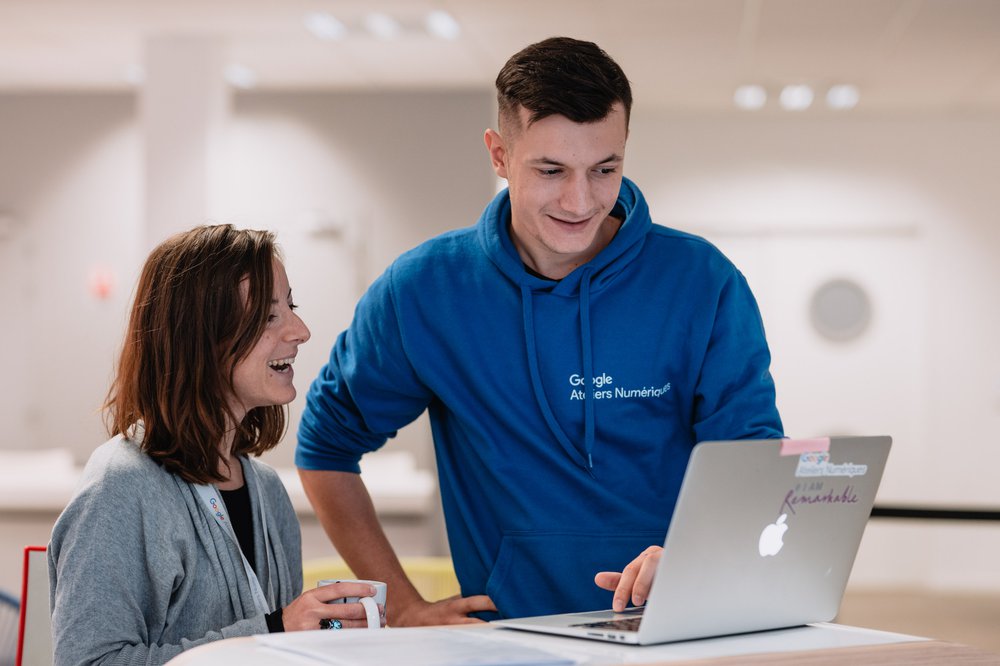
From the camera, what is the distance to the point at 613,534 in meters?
1.69

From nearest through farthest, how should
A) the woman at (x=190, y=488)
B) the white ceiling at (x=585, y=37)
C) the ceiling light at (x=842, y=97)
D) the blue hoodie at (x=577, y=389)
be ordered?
the woman at (x=190, y=488)
the blue hoodie at (x=577, y=389)
the white ceiling at (x=585, y=37)
the ceiling light at (x=842, y=97)

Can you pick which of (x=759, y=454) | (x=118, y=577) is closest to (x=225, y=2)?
(x=118, y=577)

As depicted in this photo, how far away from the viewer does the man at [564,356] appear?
64.3 inches

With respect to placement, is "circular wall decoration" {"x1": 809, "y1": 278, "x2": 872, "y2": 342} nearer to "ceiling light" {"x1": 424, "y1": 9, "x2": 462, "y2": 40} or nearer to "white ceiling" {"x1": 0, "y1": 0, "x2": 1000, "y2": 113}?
"white ceiling" {"x1": 0, "y1": 0, "x2": 1000, "y2": 113}

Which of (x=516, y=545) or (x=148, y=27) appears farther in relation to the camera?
(x=148, y=27)

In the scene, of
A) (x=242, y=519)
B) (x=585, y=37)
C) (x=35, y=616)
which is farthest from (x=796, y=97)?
(x=35, y=616)

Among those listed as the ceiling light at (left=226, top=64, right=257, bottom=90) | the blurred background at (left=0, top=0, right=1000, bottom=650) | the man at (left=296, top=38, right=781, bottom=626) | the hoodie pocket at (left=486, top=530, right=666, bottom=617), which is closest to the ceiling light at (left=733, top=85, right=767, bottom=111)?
the blurred background at (left=0, top=0, right=1000, bottom=650)

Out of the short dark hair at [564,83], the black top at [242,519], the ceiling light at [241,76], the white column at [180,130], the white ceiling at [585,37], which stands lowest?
the black top at [242,519]

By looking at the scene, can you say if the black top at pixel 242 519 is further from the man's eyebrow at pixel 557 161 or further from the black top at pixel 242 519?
the man's eyebrow at pixel 557 161

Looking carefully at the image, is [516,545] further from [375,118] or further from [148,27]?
[375,118]

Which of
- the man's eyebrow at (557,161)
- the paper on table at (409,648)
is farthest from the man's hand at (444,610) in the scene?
the man's eyebrow at (557,161)

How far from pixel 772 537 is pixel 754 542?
0.03 m

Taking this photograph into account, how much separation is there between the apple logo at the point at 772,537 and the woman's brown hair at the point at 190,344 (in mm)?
784

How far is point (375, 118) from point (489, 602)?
496cm
